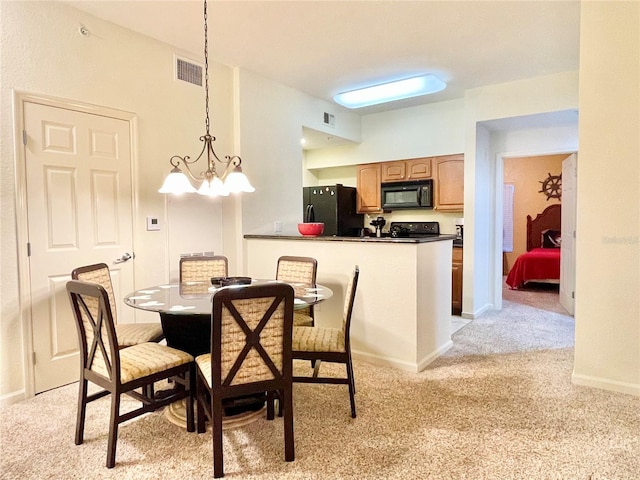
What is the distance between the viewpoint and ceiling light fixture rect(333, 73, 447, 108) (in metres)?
4.34

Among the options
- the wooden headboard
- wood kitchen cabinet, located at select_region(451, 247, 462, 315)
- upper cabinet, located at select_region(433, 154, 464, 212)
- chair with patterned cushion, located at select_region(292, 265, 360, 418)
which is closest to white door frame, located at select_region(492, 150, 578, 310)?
upper cabinet, located at select_region(433, 154, 464, 212)

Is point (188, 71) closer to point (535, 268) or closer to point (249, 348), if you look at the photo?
point (249, 348)

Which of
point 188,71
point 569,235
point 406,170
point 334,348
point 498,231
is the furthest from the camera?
point 406,170

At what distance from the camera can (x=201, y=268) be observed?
3434 millimetres

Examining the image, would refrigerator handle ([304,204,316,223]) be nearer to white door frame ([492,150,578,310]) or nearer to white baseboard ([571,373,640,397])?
white door frame ([492,150,578,310])

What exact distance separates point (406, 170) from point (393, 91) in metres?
1.35

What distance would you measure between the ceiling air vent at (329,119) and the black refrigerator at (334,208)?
904 millimetres

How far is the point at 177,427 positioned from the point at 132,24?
2.93m

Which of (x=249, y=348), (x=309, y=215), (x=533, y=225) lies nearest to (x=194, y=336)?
(x=249, y=348)

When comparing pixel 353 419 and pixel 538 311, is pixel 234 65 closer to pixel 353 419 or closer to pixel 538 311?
pixel 353 419

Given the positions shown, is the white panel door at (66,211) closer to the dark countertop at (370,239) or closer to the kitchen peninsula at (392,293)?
the dark countertop at (370,239)

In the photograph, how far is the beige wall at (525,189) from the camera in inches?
322

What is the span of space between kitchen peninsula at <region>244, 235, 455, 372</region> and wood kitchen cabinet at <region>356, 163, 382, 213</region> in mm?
2449

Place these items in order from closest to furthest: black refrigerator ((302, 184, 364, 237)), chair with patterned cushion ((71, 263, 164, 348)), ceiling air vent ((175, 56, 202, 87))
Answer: chair with patterned cushion ((71, 263, 164, 348)), ceiling air vent ((175, 56, 202, 87)), black refrigerator ((302, 184, 364, 237))
